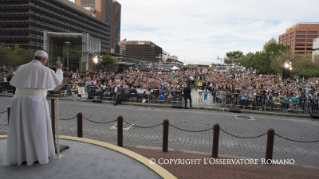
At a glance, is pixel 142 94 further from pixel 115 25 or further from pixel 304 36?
pixel 304 36

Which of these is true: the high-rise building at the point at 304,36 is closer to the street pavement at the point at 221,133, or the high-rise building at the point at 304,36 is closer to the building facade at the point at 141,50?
the building facade at the point at 141,50

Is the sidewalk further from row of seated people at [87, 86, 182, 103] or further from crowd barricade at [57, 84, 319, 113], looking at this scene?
row of seated people at [87, 86, 182, 103]

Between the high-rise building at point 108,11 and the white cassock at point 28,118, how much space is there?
137599 mm

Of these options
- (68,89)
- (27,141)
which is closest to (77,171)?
(27,141)

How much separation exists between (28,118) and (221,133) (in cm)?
710

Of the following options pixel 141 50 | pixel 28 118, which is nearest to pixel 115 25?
pixel 141 50

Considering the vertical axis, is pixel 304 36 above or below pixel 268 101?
above

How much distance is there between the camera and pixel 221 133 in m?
8.89

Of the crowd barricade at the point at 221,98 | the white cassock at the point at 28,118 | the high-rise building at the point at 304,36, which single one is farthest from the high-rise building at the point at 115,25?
the white cassock at the point at 28,118

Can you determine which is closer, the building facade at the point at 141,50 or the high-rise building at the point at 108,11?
the high-rise building at the point at 108,11

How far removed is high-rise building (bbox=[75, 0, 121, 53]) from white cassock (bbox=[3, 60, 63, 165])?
138 meters

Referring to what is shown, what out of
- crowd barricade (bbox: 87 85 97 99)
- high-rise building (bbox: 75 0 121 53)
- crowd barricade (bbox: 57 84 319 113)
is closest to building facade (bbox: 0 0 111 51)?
high-rise building (bbox: 75 0 121 53)

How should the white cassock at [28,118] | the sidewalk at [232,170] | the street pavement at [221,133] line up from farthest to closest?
the street pavement at [221,133] → the sidewalk at [232,170] → the white cassock at [28,118]

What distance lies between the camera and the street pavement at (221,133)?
22.9 feet
